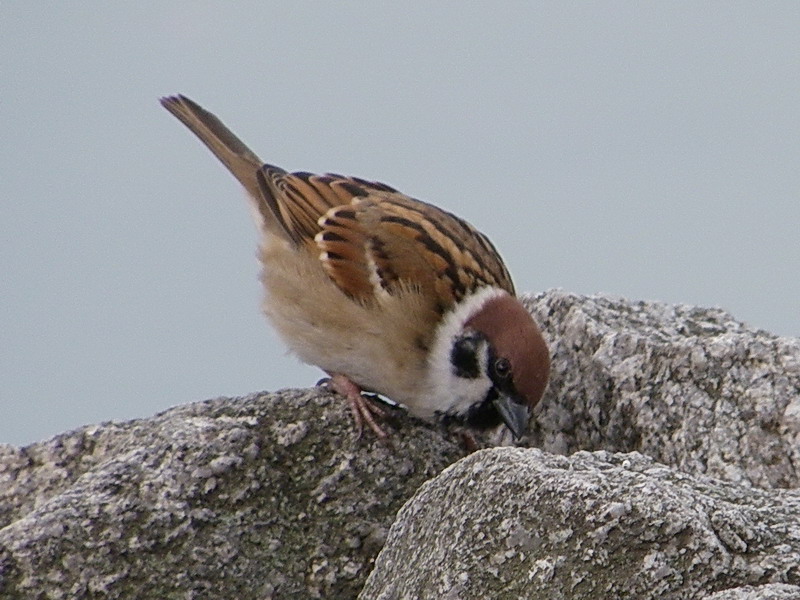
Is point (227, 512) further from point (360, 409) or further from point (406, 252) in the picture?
point (406, 252)

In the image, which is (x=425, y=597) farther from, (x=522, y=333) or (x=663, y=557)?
(x=522, y=333)

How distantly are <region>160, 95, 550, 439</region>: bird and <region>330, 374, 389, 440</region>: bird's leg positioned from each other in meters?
0.01

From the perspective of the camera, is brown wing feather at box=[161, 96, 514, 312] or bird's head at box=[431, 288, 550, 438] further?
brown wing feather at box=[161, 96, 514, 312]

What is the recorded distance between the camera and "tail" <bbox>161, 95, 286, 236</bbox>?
3654 millimetres

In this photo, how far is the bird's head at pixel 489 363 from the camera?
247cm

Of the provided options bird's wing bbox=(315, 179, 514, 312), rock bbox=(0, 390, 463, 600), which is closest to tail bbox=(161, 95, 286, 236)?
bird's wing bbox=(315, 179, 514, 312)

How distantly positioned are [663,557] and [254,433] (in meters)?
0.87

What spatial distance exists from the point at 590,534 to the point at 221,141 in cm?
250

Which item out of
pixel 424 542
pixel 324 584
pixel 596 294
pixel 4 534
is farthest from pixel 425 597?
pixel 596 294

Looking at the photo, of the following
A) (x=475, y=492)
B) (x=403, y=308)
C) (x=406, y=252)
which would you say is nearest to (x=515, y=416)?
(x=403, y=308)

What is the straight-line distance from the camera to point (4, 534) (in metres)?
1.95

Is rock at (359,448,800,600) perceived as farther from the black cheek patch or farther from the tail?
the tail

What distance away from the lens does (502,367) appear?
261cm

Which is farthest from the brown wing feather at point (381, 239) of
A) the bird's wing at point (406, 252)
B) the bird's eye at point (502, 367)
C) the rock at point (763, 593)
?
the rock at point (763, 593)
